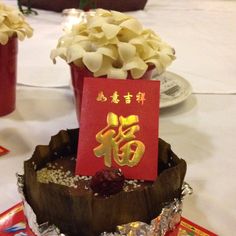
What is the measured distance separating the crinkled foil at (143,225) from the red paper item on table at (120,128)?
0.06m

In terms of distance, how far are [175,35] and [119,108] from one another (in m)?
0.95

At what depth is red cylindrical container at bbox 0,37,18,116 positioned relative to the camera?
2.76 feet

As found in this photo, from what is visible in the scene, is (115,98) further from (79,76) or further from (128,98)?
(79,76)

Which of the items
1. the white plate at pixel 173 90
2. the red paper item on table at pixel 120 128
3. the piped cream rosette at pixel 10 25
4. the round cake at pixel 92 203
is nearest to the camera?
the round cake at pixel 92 203

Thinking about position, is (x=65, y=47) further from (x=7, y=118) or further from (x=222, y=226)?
(x=222, y=226)

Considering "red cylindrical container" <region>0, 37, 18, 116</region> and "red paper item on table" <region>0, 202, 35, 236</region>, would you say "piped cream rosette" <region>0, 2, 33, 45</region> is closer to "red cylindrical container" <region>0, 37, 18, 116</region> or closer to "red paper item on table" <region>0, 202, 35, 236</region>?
"red cylindrical container" <region>0, 37, 18, 116</region>

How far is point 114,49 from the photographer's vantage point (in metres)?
0.71

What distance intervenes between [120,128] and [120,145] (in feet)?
0.07

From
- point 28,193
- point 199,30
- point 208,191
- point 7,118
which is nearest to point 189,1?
point 199,30

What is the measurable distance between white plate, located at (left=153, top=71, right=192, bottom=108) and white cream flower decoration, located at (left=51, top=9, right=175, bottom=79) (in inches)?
7.0

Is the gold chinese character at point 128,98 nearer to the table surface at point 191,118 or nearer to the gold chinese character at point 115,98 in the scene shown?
the gold chinese character at point 115,98

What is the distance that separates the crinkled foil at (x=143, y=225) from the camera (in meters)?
0.47

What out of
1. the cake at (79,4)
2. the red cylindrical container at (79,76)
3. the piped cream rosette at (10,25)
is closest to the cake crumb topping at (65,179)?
the red cylindrical container at (79,76)

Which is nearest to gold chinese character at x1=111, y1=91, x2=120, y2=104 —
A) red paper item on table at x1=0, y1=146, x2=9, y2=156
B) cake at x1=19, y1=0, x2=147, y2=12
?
red paper item on table at x1=0, y1=146, x2=9, y2=156
